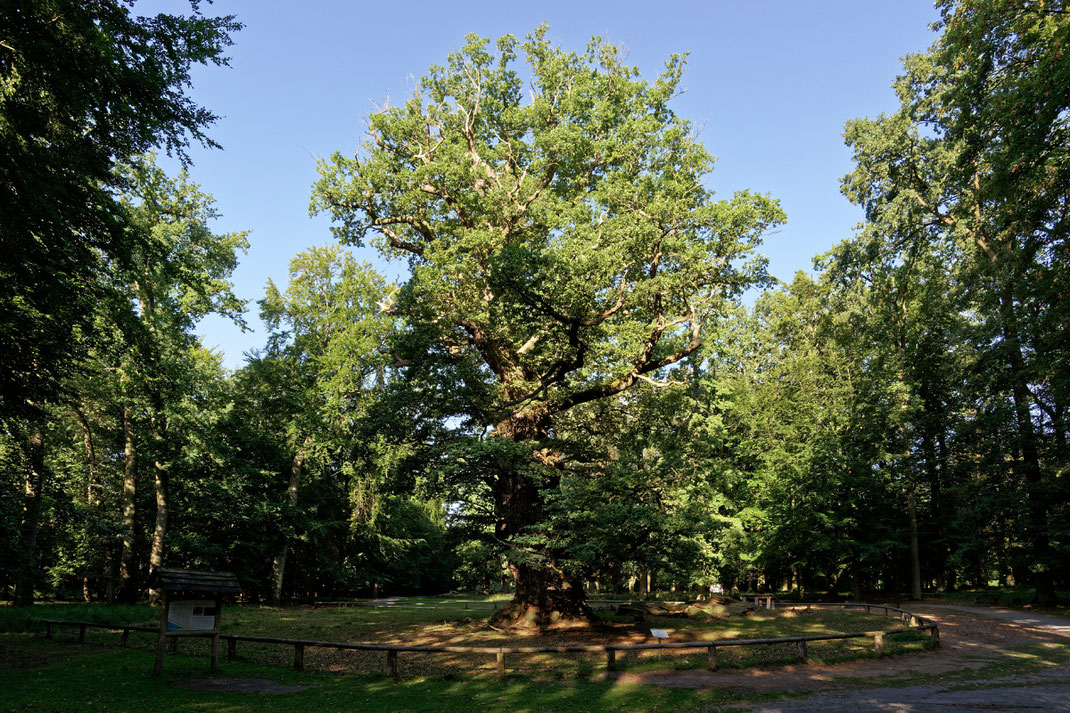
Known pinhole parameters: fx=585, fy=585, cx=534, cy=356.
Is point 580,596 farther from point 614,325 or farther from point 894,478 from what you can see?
point 894,478

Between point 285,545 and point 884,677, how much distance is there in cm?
2816

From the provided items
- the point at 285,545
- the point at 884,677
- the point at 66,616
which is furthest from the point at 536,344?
the point at 285,545

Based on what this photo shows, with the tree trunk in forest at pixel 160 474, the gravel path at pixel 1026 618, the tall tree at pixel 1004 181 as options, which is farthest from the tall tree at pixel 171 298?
the gravel path at pixel 1026 618

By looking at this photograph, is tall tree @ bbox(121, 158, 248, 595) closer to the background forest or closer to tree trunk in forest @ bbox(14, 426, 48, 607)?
the background forest

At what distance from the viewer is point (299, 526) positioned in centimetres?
3047

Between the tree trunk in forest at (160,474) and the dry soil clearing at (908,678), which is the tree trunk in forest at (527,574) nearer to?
the dry soil clearing at (908,678)

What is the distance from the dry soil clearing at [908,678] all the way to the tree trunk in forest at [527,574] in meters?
6.01

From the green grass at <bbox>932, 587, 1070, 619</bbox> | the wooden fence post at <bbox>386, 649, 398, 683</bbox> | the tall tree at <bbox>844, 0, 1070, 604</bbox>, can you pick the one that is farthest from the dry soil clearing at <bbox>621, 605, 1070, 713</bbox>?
the green grass at <bbox>932, 587, 1070, 619</bbox>

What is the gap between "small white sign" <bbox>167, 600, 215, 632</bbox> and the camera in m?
12.8

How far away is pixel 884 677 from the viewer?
37.8 ft

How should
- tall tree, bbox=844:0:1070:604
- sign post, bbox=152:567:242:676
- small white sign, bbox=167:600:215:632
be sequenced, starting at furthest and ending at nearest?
tall tree, bbox=844:0:1070:604, small white sign, bbox=167:600:215:632, sign post, bbox=152:567:242:676

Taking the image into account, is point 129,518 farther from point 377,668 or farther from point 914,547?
point 914,547

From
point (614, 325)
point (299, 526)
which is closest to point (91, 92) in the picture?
point (614, 325)

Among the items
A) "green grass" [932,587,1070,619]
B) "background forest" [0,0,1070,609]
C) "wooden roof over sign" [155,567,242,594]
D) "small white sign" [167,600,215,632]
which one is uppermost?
"background forest" [0,0,1070,609]
